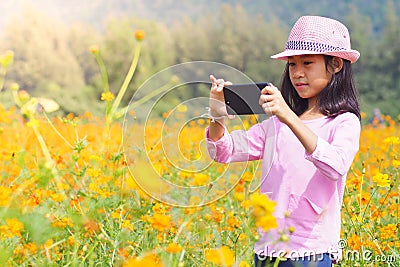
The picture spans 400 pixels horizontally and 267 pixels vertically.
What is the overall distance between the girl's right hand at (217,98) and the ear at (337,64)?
272mm

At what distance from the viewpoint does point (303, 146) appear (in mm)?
1367

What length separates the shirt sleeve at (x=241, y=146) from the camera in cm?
151

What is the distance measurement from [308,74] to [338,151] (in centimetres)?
23

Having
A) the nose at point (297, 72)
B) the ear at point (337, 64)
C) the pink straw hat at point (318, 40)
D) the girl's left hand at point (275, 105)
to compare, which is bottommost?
the girl's left hand at point (275, 105)

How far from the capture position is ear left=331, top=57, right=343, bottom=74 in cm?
150

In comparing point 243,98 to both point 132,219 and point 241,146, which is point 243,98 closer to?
point 241,146

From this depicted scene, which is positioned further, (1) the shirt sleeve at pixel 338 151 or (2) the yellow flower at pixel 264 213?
(1) the shirt sleeve at pixel 338 151

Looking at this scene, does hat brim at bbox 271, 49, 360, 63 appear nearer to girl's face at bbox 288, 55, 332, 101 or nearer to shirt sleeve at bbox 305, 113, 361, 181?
girl's face at bbox 288, 55, 332, 101

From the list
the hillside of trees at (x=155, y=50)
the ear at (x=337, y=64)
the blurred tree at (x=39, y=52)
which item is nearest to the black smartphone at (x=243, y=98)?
the ear at (x=337, y=64)

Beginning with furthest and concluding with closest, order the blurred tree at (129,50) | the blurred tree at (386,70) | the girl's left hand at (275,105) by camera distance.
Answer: the blurred tree at (129,50) < the blurred tree at (386,70) < the girl's left hand at (275,105)

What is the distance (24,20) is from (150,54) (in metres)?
3.64

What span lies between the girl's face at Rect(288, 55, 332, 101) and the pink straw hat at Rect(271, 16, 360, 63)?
0.10 feet

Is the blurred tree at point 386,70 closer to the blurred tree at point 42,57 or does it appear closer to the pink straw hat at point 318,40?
the blurred tree at point 42,57

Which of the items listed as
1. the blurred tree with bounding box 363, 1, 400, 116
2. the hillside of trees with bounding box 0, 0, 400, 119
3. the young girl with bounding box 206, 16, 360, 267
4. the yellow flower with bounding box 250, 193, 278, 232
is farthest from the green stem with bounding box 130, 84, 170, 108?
the blurred tree with bounding box 363, 1, 400, 116
